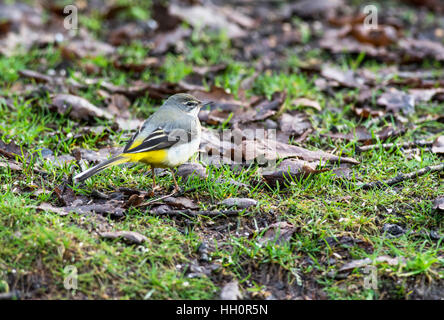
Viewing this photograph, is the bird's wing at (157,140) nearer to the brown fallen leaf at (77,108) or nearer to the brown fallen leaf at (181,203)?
the brown fallen leaf at (181,203)

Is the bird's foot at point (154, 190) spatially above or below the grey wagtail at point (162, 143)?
below

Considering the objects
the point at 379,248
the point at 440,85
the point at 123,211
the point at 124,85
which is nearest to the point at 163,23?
the point at 124,85

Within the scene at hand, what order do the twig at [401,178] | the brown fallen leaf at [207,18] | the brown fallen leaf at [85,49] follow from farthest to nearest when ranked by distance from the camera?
the brown fallen leaf at [207,18] < the brown fallen leaf at [85,49] < the twig at [401,178]

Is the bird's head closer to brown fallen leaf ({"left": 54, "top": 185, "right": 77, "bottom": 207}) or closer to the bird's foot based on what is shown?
the bird's foot

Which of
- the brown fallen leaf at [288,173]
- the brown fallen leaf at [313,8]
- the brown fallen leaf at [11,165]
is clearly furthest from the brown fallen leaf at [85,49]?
the brown fallen leaf at [288,173]

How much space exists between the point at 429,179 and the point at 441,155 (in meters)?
0.66

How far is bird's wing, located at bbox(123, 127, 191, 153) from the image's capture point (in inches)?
196

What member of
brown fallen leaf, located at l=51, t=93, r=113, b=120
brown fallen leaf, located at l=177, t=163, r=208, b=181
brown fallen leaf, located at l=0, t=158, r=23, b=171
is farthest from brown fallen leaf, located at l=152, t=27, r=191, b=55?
brown fallen leaf, located at l=0, t=158, r=23, b=171

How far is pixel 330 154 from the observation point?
18.8 ft

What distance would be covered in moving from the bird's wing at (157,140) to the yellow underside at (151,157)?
0.13 feet

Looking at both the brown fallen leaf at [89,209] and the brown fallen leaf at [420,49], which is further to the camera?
Result: the brown fallen leaf at [420,49]

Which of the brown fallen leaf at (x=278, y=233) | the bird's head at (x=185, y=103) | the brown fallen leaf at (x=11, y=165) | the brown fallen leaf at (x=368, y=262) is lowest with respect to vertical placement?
the brown fallen leaf at (x=368, y=262)

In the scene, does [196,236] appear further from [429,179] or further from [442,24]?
[442,24]

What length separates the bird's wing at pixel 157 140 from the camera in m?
4.98
